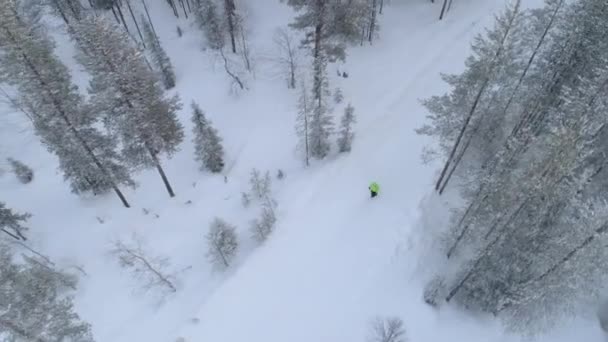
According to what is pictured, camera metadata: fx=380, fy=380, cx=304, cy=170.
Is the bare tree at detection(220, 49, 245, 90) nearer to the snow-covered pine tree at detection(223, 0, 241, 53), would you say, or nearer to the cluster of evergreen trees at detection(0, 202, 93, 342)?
the snow-covered pine tree at detection(223, 0, 241, 53)

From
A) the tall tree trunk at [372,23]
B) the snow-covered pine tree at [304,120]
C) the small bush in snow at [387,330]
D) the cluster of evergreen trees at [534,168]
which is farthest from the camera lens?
the tall tree trunk at [372,23]

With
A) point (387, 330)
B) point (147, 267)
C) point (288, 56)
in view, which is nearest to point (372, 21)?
point (288, 56)

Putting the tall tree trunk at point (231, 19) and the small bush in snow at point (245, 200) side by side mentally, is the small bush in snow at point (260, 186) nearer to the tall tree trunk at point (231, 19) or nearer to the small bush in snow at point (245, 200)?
the small bush in snow at point (245, 200)

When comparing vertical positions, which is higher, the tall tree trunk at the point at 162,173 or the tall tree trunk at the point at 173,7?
the tall tree trunk at the point at 173,7

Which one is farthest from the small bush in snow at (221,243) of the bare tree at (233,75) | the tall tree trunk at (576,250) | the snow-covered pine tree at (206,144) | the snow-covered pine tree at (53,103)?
the tall tree trunk at (576,250)

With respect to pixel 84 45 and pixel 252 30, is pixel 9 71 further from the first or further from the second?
pixel 252 30

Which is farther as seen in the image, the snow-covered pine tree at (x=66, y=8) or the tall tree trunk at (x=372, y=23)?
the snow-covered pine tree at (x=66, y=8)
